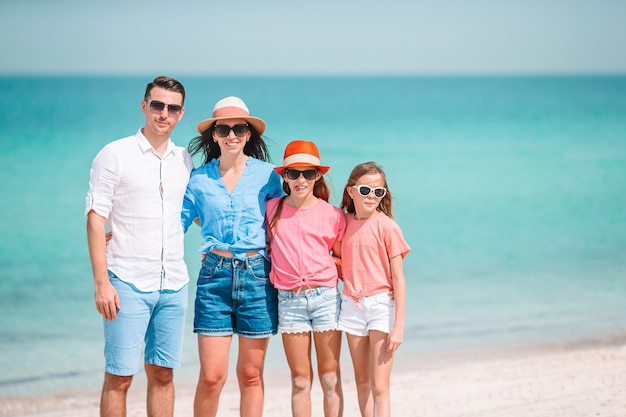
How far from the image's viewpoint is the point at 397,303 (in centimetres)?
444

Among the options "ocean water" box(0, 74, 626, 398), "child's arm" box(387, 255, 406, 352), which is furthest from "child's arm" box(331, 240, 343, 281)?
"ocean water" box(0, 74, 626, 398)

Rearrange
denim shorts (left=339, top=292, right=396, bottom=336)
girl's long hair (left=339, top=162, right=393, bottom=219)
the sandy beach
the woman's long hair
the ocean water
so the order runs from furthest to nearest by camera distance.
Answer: the ocean water
the sandy beach
the woman's long hair
girl's long hair (left=339, top=162, right=393, bottom=219)
denim shorts (left=339, top=292, right=396, bottom=336)

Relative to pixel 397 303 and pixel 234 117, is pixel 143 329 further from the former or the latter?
pixel 397 303

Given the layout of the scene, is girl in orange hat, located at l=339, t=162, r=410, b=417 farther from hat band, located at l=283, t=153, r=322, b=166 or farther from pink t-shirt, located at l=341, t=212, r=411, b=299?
hat band, located at l=283, t=153, r=322, b=166

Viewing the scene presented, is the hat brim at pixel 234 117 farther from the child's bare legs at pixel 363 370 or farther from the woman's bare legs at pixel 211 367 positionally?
the child's bare legs at pixel 363 370

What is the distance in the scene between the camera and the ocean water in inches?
345

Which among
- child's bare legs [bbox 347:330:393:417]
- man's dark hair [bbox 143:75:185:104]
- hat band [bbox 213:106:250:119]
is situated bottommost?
child's bare legs [bbox 347:330:393:417]

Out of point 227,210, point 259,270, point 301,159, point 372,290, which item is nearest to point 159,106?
point 227,210

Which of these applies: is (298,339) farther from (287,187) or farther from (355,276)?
(287,187)

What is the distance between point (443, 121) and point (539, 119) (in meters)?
5.66

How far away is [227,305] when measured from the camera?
4.46 metres

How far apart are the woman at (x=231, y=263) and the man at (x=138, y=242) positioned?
14 cm

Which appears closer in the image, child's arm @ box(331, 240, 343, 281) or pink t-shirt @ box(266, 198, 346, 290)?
pink t-shirt @ box(266, 198, 346, 290)

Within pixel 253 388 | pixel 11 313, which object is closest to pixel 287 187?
pixel 253 388
